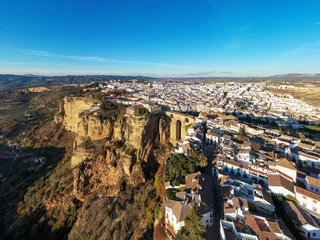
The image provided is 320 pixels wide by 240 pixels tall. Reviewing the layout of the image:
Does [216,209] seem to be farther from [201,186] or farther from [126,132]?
[126,132]

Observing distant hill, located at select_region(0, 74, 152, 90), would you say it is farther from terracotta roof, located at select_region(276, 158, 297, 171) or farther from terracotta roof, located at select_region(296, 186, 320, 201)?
terracotta roof, located at select_region(296, 186, 320, 201)

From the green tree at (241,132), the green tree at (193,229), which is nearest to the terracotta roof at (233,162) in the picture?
the green tree at (193,229)

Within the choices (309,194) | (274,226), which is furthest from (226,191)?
(309,194)

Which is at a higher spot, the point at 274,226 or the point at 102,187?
the point at 274,226

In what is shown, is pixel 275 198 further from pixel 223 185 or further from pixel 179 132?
pixel 179 132

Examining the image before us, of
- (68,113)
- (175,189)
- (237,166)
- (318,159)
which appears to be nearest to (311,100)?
(318,159)
